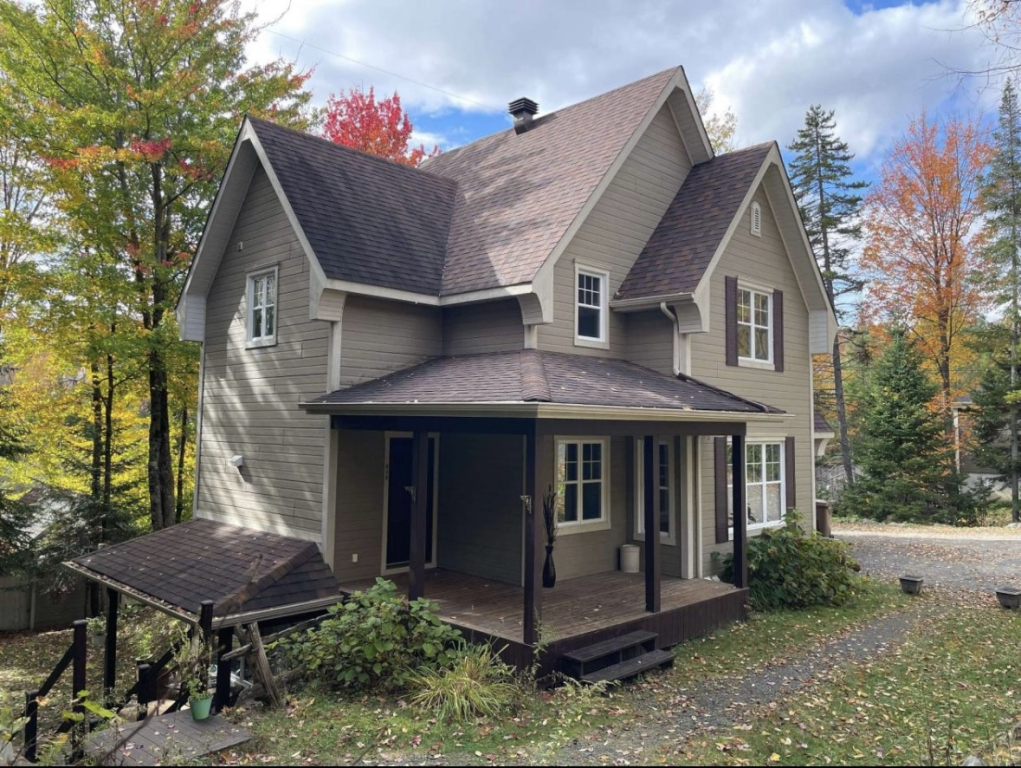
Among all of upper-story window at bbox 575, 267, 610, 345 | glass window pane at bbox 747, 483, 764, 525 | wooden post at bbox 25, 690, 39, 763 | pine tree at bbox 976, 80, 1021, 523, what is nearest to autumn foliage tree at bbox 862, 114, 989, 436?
pine tree at bbox 976, 80, 1021, 523

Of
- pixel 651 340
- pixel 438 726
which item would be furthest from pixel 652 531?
pixel 651 340

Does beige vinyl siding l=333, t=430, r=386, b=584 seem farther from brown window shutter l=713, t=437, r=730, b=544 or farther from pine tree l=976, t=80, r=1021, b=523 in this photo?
pine tree l=976, t=80, r=1021, b=523

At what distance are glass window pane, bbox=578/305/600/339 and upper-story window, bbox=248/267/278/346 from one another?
527 cm

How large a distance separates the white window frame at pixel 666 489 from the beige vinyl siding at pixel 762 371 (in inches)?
18.9

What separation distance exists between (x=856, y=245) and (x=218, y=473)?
30.7 m

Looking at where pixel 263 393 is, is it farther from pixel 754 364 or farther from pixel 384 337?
pixel 754 364

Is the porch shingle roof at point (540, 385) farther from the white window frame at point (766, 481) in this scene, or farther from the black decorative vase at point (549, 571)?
the black decorative vase at point (549, 571)

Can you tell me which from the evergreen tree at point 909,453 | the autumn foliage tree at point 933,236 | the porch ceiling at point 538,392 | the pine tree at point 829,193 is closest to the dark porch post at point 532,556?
the porch ceiling at point 538,392

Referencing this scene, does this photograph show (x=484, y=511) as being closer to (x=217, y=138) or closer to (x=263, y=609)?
(x=263, y=609)

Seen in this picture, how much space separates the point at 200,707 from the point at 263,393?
626cm

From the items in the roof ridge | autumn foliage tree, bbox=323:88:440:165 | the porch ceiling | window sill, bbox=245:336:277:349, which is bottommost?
the porch ceiling

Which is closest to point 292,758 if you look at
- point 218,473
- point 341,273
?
point 341,273

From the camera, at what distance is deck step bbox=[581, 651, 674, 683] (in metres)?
7.41

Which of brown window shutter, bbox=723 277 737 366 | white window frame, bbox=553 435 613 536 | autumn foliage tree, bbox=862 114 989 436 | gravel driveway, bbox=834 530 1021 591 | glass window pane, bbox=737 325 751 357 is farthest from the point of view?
autumn foliage tree, bbox=862 114 989 436
